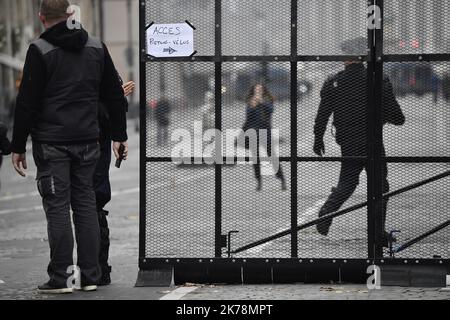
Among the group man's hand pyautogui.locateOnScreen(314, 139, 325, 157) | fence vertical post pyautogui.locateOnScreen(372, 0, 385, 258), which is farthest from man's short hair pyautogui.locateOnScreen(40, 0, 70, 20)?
fence vertical post pyautogui.locateOnScreen(372, 0, 385, 258)

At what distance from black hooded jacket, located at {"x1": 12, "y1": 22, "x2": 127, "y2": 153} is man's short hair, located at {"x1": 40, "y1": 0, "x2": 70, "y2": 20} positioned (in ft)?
0.31

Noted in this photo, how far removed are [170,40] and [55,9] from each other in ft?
2.81

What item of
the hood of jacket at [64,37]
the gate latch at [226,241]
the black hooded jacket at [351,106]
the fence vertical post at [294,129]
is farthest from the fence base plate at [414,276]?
the hood of jacket at [64,37]

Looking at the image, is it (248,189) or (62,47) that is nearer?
(62,47)

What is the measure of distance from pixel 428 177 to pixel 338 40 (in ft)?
3.93

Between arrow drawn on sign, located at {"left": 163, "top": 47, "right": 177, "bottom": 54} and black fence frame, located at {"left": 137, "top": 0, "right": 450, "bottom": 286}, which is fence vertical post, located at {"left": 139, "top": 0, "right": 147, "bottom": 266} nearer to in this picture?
black fence frame, located at {"left": 137, "top": 0, "right": 450, "bottom": 286}

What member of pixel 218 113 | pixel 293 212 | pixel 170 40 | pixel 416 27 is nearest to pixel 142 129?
pixel 218 113

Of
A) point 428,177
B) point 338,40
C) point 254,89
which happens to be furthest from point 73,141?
point 428,177

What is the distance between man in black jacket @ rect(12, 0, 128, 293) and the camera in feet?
27.6

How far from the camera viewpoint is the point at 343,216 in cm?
897

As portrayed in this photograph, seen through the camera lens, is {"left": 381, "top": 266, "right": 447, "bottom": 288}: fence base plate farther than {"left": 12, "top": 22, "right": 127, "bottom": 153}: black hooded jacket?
Yes

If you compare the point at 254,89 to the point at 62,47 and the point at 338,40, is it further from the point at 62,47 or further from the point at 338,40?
the point at 62,47

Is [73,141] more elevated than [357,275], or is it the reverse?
[73,141]
